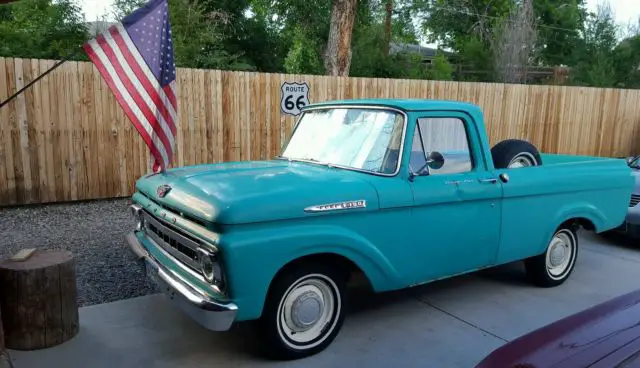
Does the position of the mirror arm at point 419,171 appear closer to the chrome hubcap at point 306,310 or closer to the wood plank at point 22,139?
the chrome hubcap at point 306,310

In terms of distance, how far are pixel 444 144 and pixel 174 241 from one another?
240 centimetres

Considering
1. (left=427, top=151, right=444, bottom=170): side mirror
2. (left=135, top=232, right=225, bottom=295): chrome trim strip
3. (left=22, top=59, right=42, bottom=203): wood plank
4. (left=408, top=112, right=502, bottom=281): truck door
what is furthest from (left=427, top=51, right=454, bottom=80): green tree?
(left=135, top=232, right=225, bottom=295): chrome trim strip

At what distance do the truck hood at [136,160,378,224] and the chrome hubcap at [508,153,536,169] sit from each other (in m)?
1.79

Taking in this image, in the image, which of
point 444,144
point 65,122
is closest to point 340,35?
point 65,122

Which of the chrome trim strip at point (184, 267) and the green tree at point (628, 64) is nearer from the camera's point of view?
the chrome trim strip at point (184, 267)

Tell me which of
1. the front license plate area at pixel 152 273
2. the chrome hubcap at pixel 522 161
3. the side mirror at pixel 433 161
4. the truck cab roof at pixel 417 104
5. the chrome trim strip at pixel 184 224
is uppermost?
the truck cab roof at pixel 417 104

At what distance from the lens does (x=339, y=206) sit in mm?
3551

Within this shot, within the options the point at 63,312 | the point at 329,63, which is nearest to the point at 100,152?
the point at 63,312

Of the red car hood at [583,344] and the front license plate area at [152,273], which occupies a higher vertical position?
the red car hood at [583,344]

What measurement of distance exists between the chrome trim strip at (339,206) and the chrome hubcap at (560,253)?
259 cm

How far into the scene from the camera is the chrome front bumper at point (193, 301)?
10.3ft

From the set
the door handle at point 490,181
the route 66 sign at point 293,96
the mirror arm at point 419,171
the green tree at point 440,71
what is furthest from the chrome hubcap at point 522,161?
the green tree at point 440,71

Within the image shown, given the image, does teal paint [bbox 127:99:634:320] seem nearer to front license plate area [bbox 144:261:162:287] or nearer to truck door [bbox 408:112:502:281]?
truck door [bbox 408:112:502:281]

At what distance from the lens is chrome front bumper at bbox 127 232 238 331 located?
3131 millimetres
